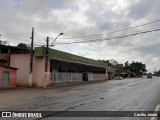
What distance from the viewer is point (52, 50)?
Result: 39938 millimetres

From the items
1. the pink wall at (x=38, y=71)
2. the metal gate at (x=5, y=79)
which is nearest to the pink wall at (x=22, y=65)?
the pink wall at (x=38, y=71)

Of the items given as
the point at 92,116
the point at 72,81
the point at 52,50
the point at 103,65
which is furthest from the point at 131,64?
the point at 92,116

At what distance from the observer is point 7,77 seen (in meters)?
33.8

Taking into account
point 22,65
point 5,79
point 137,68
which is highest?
point 137,68

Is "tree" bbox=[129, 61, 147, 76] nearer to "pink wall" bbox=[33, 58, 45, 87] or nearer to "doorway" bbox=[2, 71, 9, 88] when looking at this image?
"pink wall" bbox=[33, 58, 45, 87]

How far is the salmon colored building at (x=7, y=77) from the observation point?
1286 inches

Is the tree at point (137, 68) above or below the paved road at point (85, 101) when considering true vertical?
above

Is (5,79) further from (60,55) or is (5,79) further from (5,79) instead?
(60,55)

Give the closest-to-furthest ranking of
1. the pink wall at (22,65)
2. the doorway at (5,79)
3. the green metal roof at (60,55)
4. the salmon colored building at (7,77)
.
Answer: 1. the salmon colored building at (7,77)
2. the doorway at (5,79)
3. the green metal roof at (60,55)
4. the pink wall at (22,65)

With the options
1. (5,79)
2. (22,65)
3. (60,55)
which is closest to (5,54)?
(22,65)

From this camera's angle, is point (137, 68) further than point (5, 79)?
Yes

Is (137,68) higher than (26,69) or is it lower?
higher

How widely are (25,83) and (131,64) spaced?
141733 millimetres

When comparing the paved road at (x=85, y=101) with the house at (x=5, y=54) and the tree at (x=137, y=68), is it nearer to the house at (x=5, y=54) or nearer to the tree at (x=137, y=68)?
the house at (x=5, y=54)
